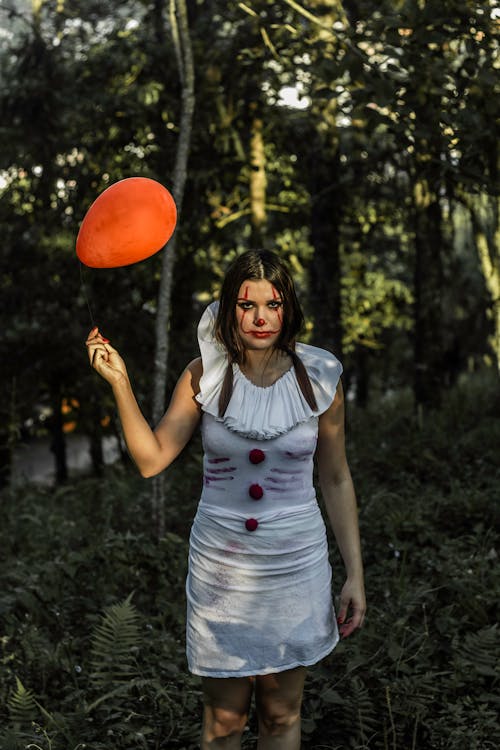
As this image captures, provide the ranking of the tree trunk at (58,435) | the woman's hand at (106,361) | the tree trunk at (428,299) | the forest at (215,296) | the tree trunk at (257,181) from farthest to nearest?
the tree trunk at (58,435)
the tree trunk at (257,181)
the tree trunk at (428,299)
the forest at (215,296)
the woman's hand at (106,361)

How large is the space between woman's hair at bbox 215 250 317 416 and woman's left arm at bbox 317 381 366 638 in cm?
14

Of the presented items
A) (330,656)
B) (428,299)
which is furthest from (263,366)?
(428,299)

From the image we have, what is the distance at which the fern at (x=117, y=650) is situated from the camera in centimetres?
407

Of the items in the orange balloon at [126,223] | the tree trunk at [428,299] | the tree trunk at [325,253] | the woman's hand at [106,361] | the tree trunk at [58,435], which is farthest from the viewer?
the tree trunk at [58,435]

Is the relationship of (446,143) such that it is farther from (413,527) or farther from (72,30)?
(72,30)

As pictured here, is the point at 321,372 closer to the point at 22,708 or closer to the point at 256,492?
the point at 256,492

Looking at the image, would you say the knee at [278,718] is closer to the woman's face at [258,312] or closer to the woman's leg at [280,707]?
the woman's leg at [280,707]

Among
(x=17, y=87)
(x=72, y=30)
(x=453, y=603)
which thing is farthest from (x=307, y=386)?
(x=72, y=30)

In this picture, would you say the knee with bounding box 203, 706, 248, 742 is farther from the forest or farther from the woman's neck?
the woman's neck

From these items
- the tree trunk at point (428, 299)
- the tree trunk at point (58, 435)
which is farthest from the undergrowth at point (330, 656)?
the tree trunk at point (58, 435)

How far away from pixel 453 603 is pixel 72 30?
12.3 m

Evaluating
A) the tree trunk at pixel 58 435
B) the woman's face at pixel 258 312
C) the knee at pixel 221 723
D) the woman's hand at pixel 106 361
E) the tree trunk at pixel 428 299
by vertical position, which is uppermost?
the woman's face at pixel 258 312

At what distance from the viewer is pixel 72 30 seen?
14.1m

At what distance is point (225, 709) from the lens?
110 inches
